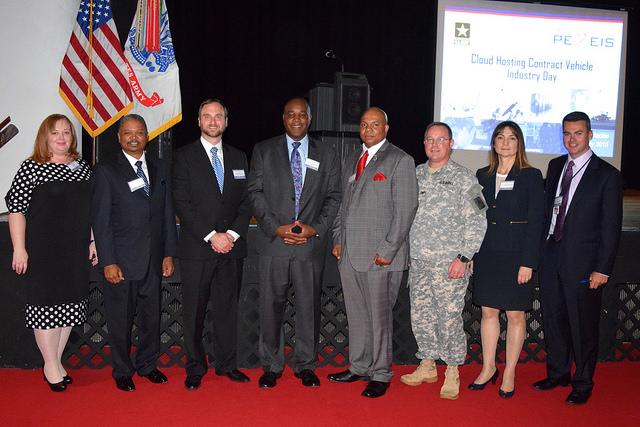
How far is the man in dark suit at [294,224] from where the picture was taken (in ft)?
10.8

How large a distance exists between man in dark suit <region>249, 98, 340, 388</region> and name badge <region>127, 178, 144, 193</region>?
0.61 meters

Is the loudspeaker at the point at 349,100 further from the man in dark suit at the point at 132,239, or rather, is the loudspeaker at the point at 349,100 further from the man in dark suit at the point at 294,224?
the man in dark suit at the point at 132,239

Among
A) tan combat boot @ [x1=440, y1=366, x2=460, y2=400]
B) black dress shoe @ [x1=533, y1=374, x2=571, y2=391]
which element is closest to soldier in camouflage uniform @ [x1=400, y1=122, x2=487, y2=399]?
tan combat boot @ [x1=440, y1=366, x2=460, y2=400]

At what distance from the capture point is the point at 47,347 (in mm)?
3170

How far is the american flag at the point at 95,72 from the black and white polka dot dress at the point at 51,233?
2051mm

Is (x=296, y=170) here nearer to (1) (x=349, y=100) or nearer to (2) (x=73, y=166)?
(2) (x=73, y=166)

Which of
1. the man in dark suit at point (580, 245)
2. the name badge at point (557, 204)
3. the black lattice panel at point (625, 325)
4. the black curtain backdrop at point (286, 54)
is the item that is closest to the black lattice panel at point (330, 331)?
the black lattice panel at point (625, 325)

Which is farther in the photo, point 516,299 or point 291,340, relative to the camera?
point 291,340

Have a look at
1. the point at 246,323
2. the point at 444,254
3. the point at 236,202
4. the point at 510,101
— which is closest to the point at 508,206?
the point at 444,254

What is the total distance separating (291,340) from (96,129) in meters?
2.73

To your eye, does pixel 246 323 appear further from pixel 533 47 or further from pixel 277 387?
pixel 533 47

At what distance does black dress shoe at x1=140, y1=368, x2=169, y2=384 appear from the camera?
10.9 ft

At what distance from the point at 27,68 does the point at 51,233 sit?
2516 mm

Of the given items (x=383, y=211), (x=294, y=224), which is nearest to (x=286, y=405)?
(x=294, y=224)
